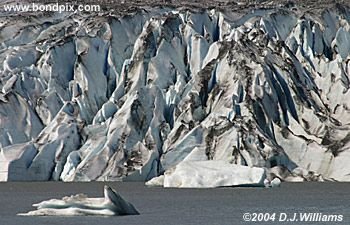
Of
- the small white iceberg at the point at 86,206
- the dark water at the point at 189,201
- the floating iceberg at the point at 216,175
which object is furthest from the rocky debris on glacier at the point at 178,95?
the small white iceberg at the point at 86,206

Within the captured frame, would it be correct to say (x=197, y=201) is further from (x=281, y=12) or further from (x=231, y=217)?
(x=281, y=12)

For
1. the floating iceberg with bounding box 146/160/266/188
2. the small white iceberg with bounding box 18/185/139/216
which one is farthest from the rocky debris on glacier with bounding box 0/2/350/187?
the small white iceberg with bounding box 18/185/139/216

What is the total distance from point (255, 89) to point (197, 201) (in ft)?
61.9

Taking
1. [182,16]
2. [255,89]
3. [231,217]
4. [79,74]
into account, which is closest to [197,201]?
[231,217]

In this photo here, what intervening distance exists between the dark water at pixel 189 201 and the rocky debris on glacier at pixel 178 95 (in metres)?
1.63

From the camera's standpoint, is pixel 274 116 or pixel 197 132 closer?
pixel 197 132

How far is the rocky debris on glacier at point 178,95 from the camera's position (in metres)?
52.2

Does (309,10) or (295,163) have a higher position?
(309,10)

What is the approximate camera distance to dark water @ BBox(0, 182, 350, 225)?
30.7m

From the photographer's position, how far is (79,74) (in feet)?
197

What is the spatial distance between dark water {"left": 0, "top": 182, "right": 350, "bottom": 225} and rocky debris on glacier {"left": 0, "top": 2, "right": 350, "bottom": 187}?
1.63 metres

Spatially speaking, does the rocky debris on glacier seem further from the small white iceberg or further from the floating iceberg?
the small white iceberg

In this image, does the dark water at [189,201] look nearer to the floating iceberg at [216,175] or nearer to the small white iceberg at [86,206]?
the small white iceberg at [86,206]

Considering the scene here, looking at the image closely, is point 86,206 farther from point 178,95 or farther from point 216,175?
point 178,95
